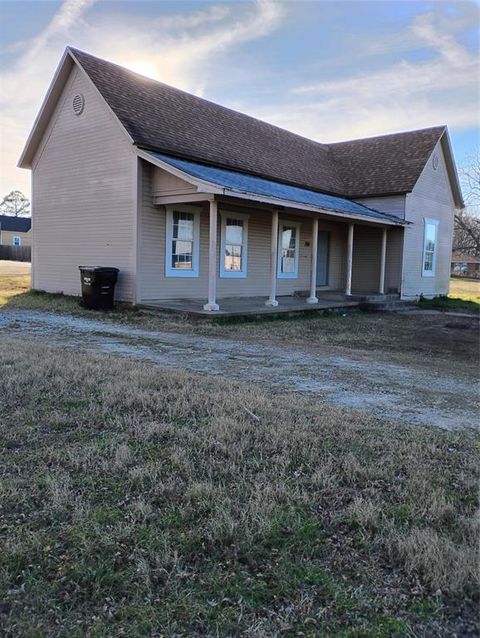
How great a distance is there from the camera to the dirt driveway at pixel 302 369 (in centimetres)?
500

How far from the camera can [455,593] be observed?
2172 millimetres

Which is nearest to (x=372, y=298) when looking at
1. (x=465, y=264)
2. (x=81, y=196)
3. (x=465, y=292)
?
(x=81, y=196)

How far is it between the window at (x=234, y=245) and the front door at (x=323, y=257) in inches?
177

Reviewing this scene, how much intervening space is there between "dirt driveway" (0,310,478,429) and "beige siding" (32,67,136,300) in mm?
3606

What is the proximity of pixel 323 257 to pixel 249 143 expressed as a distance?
5.03 metres

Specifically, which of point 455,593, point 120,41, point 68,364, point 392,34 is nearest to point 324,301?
point 392,34

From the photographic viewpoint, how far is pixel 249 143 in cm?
1638

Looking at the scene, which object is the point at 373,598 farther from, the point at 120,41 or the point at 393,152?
the point at 393,152

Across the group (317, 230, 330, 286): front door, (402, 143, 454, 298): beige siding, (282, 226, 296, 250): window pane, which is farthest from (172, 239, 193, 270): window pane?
(402, 143, 454, 298): beige siding

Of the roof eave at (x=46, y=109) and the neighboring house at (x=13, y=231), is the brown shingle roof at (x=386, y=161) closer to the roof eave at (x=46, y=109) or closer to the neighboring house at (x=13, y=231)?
the roof eave at (x=46, y=109)

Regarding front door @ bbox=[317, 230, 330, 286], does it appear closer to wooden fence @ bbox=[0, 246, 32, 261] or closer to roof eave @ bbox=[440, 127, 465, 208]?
roof eave @ bbox=[440, 127, 465, 208]

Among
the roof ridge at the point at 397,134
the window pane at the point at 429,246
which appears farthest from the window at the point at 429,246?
the roof ridge at the point at 397,134

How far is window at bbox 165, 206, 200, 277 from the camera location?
13031 mm

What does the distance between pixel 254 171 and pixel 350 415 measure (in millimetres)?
11388
